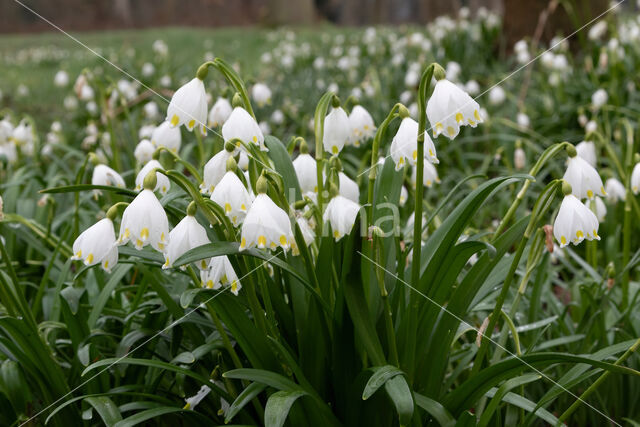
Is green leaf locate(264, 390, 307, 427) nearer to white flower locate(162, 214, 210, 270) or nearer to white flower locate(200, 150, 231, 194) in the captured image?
white flower locate(162, 214, 210, 270)

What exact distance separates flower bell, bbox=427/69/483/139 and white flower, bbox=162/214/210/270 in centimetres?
57

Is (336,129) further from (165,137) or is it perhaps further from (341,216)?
(165,137)

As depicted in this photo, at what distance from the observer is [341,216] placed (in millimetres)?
1701

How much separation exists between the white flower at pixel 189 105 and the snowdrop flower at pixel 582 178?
0.90 m

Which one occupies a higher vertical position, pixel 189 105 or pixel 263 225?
pixel 189 105

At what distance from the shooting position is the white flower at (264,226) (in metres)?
1.43

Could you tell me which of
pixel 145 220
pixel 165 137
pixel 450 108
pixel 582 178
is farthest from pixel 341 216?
pixel 165 137

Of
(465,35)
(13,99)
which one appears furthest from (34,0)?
(465,35)

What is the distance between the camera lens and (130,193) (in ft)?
5.62

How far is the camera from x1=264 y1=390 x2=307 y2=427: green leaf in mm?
1473

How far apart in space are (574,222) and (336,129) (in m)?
0.66

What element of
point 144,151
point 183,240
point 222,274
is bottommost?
point 222,274

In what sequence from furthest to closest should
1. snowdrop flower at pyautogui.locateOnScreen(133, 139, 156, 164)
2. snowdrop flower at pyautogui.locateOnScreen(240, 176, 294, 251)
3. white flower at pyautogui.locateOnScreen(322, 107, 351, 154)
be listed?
snowdrop flower at pyautogui.locateOnScreen(133, 139, 156, 164), white flower at pyautogui.locateOnScreen(322, 107, 351, 154), snowdrop flower at pyautogui.locateOnScreen(240, 176, 294, 251)

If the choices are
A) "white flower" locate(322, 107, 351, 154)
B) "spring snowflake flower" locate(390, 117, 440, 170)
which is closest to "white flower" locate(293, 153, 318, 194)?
"white flower" locate(322, 107, 351, 154)
